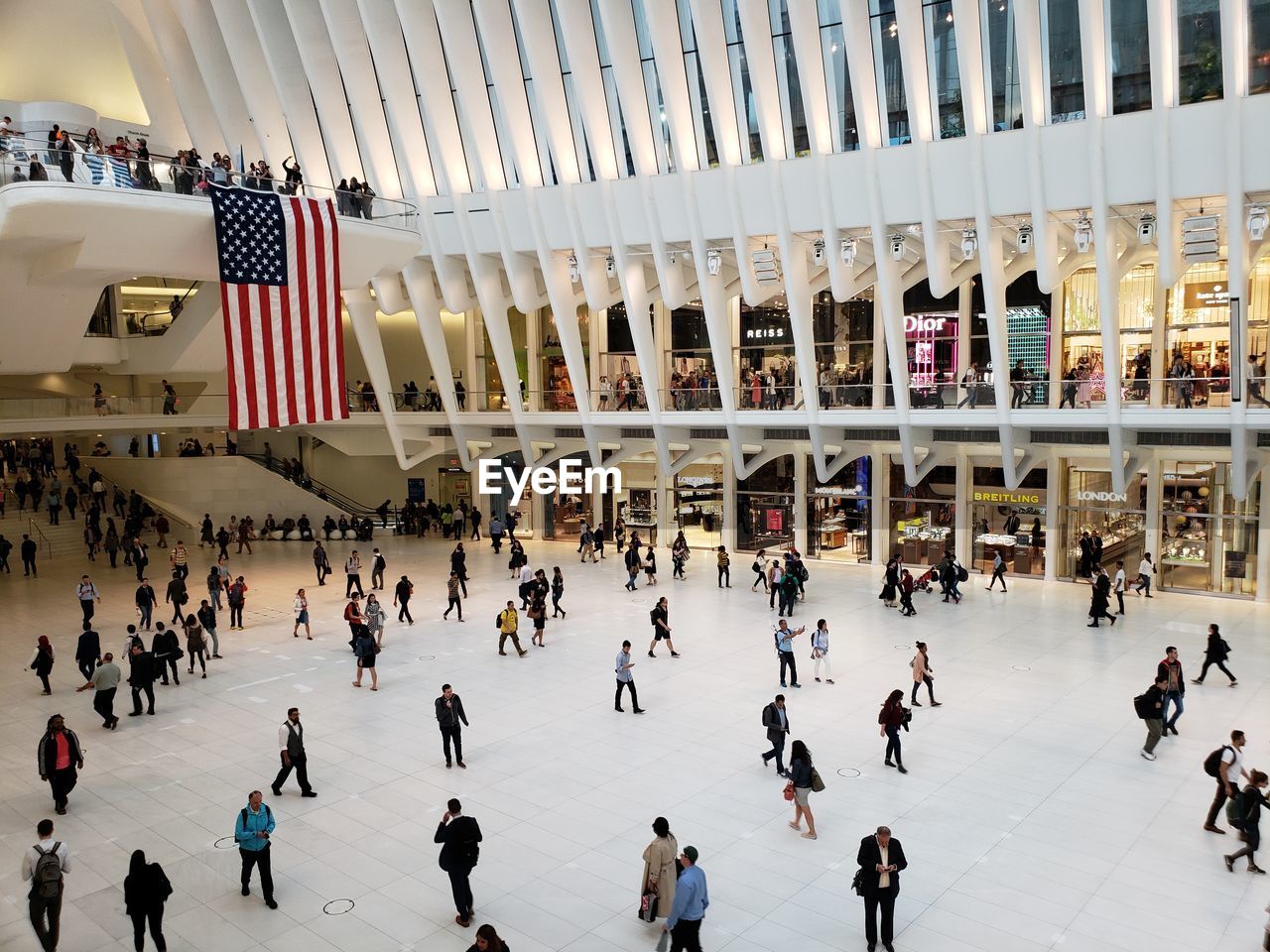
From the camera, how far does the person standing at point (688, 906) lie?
23.8 ft

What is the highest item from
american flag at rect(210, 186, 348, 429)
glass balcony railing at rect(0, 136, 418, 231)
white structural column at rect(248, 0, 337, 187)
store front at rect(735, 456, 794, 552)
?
white structural column at rect(248, 0, 337, 187)

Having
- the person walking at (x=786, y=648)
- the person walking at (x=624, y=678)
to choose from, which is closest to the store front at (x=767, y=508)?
the person walking at (x=786, y=648)

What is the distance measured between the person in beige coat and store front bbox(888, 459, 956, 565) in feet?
60.3

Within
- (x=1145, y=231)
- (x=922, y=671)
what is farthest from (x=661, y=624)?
(x=1145, y=231)

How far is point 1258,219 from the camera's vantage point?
52.9ft

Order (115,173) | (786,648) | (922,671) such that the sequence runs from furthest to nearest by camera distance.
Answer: (115,173) → (786,648) → (922,671)

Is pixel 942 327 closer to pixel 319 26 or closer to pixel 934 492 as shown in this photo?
pixel 934 492

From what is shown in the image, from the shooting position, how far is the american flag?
17094 mm

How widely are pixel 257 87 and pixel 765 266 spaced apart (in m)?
14.1

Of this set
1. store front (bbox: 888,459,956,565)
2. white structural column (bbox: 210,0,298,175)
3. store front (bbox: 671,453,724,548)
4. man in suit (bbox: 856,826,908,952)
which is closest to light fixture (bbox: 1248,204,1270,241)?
store front (bbox: 888,459,956,565)

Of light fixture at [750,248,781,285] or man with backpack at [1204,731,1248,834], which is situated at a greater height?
light fixture at [750,248,781,285]

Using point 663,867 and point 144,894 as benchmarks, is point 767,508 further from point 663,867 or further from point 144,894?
point 144,894

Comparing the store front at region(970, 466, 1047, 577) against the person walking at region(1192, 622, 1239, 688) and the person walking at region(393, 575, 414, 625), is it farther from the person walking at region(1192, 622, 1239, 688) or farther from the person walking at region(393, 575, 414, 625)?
the person walking at region(393, 575, 414, 625)

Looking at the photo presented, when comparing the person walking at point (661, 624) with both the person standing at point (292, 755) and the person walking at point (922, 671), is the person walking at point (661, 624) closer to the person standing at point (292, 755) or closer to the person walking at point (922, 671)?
the person walking at point (922, 671)
